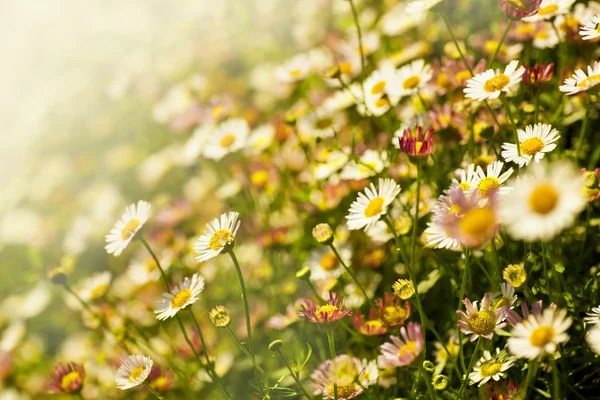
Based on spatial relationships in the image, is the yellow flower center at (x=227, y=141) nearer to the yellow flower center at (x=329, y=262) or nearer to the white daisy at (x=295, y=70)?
the white daisy at (x=295, y=70)

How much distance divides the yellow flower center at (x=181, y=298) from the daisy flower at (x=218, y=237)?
0.10 m

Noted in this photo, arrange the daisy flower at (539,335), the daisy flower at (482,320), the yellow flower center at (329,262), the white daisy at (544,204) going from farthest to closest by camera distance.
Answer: the yellow flower center at (329,262)
the daisy flower at (482,320)
the daisy flower at (539,335)
the white daisy at (544,204)

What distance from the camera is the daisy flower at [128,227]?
1.40m

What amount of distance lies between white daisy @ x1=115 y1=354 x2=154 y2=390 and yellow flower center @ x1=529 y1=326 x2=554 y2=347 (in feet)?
2.52

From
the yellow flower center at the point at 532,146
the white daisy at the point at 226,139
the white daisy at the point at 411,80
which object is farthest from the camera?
the white daisy at the point at 226,139

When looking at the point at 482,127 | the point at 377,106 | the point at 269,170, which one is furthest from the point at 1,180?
the point at 482,127

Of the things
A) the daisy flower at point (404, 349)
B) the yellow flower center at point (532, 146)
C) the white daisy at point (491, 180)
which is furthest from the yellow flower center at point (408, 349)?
the yellow flower center at point (532, 146)

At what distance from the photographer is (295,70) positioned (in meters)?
2.17

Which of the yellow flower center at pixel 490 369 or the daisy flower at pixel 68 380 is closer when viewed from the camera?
the yellow flower center at pixel 490 369

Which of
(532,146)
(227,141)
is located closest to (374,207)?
(532,146)

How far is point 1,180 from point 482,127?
15.9 feet

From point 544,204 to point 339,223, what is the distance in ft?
3.68

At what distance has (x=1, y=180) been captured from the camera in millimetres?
5047

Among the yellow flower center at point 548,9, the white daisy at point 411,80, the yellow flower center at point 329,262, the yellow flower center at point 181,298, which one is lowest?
the yellow flower center at point 329,262
